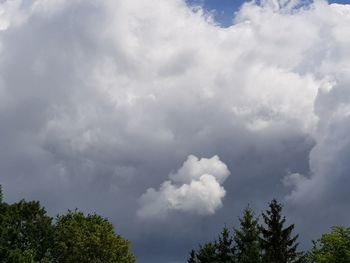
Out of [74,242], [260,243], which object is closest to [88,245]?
[74,242]

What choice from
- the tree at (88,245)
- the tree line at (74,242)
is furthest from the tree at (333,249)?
the tree at (88,245)

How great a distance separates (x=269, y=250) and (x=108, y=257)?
3476cm

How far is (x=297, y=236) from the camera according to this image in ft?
238

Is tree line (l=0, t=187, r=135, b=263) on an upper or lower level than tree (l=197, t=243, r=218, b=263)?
upper

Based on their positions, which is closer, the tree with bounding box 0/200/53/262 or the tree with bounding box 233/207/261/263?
the tree with bounding box 233/207/261/263

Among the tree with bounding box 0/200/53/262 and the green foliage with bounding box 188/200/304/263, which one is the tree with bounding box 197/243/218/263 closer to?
the green foliage with bounding box 188/200/304/263

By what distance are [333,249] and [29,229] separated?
5000 centimetres

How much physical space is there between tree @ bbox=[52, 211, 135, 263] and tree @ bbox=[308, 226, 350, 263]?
31.9 m

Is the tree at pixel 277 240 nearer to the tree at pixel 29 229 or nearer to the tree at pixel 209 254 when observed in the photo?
the tree at pixel 209 254

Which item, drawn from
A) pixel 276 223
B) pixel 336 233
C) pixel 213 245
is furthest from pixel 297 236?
pixel 336 233

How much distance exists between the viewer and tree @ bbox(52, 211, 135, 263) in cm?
9738

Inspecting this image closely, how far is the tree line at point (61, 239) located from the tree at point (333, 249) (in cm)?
3196

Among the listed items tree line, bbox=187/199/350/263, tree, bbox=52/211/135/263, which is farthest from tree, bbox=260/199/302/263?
tree, bbox=52/211/135/263

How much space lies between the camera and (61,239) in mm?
99875
